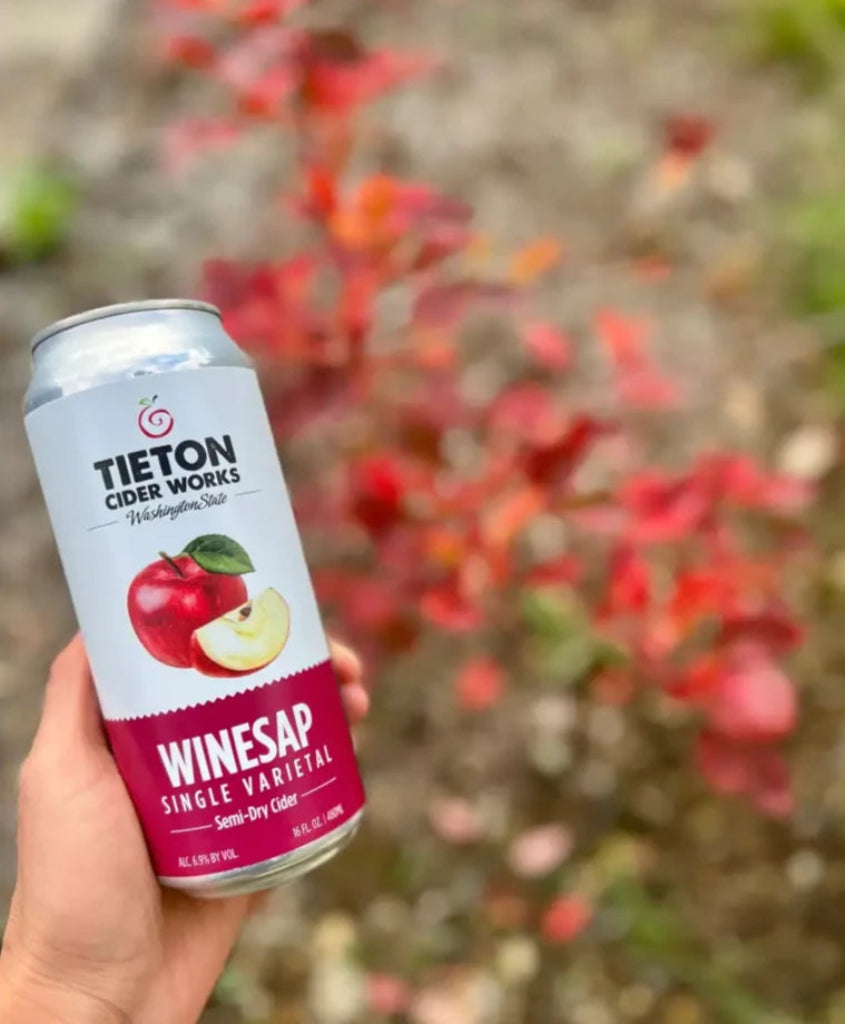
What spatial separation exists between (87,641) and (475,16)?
1774 mm

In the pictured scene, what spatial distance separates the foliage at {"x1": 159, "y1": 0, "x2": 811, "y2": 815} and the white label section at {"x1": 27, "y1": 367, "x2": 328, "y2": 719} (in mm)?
480

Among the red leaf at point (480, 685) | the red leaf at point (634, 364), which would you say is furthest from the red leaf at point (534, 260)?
the red leaf at point (480, 685)

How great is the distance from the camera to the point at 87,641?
0.98 m

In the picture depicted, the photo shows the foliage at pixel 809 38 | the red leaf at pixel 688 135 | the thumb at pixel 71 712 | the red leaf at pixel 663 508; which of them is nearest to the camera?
the thumb at pixel 71 712

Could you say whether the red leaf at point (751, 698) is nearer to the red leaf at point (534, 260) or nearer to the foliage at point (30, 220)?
the red leaf at point (534, 260)

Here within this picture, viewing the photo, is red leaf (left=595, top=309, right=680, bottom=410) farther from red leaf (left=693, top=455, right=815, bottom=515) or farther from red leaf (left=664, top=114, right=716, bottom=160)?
red leaf (left=664, top=114, right=716, bottom=160)

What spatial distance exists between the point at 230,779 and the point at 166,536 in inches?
9.1

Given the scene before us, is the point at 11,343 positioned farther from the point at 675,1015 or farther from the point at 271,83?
the point at 675,1015

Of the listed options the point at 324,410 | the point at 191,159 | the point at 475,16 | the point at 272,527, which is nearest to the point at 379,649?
the point at 324,410

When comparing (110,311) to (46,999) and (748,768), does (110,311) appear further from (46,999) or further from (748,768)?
(748,768)

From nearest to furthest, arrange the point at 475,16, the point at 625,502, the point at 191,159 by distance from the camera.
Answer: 1. the point at 625,502
2. the point at 191,159
3. the point at 475,16

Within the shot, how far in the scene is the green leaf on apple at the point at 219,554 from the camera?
0.94m

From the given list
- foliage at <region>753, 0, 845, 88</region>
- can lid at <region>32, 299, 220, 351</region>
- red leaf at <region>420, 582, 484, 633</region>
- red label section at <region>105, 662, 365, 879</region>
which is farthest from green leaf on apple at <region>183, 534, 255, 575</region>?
foliage at <region>753, 0, 845, 88</region>

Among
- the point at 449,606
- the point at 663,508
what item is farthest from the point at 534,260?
the point at 449,606
